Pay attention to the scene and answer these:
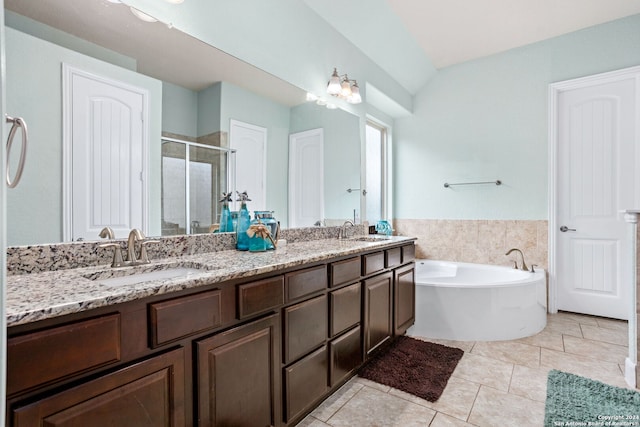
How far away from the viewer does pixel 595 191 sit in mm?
3199

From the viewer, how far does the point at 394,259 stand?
8.05 feet

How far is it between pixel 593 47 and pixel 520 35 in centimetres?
68

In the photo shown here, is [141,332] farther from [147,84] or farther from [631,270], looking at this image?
[631,270]

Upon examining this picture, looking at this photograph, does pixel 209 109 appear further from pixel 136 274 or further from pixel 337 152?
pixel 337 152

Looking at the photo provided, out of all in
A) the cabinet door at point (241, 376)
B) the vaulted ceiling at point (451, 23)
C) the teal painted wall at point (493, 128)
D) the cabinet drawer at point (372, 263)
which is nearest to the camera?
the cabinet door at point (241, 376)

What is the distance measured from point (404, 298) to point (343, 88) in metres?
1.84

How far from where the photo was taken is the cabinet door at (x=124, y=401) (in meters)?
0.77

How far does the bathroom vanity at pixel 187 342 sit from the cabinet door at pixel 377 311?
0.17m

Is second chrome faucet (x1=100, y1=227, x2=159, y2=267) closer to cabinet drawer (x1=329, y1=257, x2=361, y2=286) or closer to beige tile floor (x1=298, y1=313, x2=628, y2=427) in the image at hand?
cabinet drawer (x1=329, y1=257, x2=361, y2=286)

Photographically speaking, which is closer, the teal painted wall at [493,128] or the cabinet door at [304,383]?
the cabinet door at [304,383]

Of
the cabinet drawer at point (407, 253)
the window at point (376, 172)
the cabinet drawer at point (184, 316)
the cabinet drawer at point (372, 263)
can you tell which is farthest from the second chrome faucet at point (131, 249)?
the window at point (376, 172)

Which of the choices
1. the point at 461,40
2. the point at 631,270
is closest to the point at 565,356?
the point at 631,270

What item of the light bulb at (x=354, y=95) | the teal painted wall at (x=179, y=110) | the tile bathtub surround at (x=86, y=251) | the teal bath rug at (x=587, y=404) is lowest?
the teal bath rug at (x=587, y=404)

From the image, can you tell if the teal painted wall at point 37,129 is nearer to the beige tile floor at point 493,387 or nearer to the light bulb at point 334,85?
the beige tile floor at point 493,387
